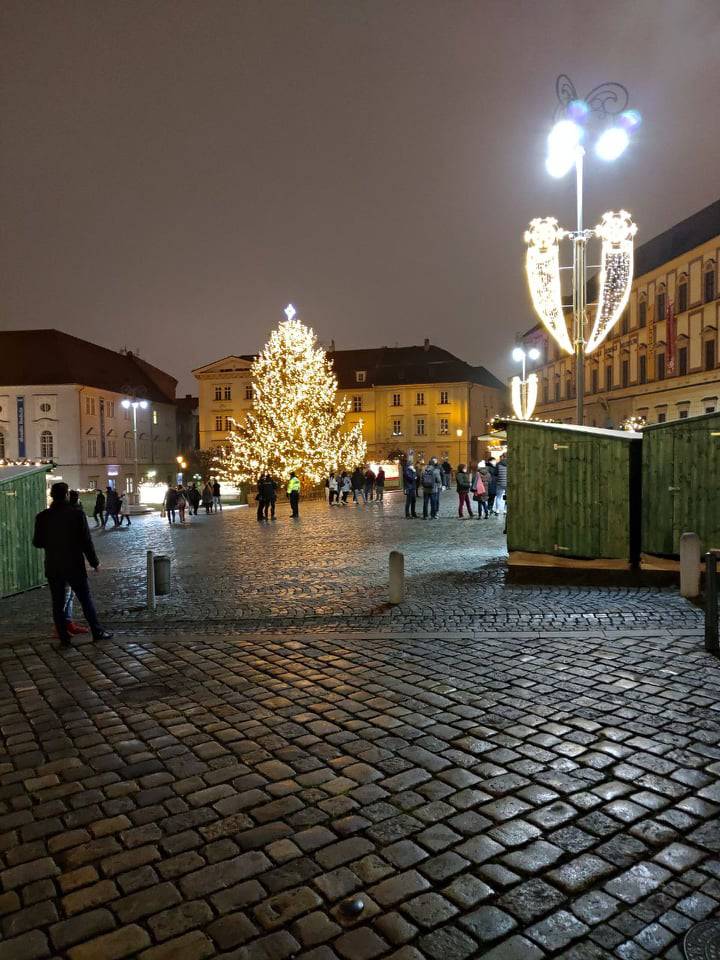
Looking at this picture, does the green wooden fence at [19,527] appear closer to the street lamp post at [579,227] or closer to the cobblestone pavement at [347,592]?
the cobblestone pavement at [347,592]

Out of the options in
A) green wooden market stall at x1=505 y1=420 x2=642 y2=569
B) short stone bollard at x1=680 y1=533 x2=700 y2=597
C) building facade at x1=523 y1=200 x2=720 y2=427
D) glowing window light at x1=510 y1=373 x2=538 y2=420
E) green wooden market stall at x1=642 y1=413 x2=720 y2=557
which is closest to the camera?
short stone bollard at x1=680 y1=533 x2=700 y2=597

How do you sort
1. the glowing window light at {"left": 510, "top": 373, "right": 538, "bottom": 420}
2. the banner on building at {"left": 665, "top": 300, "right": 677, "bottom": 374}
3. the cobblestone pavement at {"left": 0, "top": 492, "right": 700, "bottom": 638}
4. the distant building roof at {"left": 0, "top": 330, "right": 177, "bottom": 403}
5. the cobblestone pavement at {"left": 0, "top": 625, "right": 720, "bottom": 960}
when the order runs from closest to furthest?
the cobblestone pavement at {"left": 0, "top": 625, "right": 720, "bottom": 960}, the cobblestone pavement at {"left": 0, "top": 492, "right": 700, "bottom": 638}, the glowing window light at {"left": 510, "top": 373, "right": 538, "bottom": 420}, the banner on building at {"left": 665, "top": 300, "right": 677, "bottom": 374}, the distant building roof at {"left": 0, "top": 330, "right": 177, "bottom": 403}

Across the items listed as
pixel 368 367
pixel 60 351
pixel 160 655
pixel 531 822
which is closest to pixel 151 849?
pixel 531 822

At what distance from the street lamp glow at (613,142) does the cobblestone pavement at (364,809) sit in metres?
11.0

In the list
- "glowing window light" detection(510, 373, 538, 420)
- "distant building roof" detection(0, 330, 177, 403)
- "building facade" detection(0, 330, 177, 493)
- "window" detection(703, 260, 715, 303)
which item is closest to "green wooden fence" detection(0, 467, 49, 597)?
A: "glowing window light" detection(510, 373, 538, 420)

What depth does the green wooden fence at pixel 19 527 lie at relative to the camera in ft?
37.7

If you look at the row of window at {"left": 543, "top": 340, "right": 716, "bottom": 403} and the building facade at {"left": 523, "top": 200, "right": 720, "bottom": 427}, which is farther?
the row of window at {"left": 543, "top": 340, "right": 716, "bottom": 403}

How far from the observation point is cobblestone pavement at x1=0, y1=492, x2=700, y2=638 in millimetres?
8875

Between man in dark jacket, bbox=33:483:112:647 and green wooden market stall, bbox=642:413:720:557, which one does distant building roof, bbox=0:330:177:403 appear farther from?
man in dark jacket, bbox=33:483:112:647

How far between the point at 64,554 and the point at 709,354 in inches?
1837

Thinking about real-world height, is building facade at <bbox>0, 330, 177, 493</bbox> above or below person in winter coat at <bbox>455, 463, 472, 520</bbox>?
above

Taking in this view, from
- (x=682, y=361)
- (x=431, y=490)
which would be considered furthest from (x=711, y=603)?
(x=682, y=361)

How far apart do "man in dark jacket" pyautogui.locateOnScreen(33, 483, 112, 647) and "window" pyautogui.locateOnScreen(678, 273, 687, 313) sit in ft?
160

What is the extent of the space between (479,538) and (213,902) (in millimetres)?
15570
